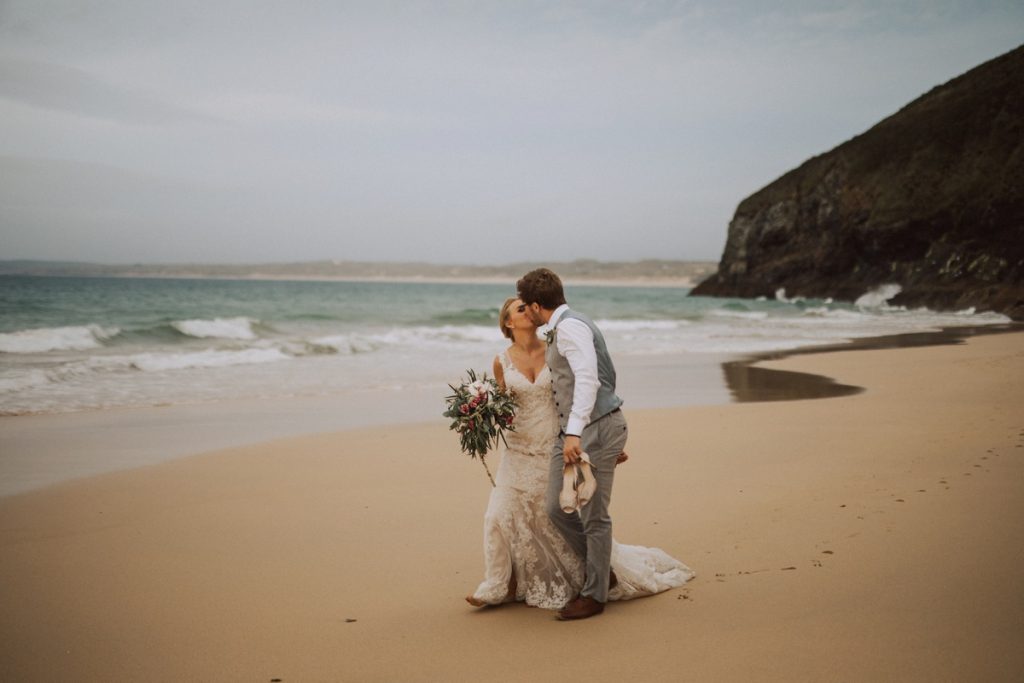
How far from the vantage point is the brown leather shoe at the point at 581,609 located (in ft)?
12.8

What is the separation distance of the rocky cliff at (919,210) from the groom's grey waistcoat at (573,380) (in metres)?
38.5

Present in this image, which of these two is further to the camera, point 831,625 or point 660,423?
point 660,423

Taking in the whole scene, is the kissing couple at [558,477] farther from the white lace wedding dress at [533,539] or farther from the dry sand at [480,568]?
the dry sand at [480,568]

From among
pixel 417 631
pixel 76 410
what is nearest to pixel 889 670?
pixel 417 631

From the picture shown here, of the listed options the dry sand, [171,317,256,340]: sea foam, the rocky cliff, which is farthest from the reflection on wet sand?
[171,317,256,340]: sea foam

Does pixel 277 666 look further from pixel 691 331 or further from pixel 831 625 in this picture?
pixel 691 331

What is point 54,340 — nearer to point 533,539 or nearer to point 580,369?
point 533,539

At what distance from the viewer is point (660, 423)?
963 cm

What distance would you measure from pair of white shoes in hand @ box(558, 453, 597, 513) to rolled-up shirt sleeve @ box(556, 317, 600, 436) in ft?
0.58

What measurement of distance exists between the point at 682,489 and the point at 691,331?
1034 inches

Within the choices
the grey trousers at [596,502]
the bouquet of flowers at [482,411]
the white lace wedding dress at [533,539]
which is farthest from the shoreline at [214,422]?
the grey trousers at [596,502]

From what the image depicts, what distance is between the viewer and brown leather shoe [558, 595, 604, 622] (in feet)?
12.8

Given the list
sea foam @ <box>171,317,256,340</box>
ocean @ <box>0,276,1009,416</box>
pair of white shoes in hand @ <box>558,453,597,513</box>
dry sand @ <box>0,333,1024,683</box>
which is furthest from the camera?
sea foam @ <box>171,317,256,340</box>

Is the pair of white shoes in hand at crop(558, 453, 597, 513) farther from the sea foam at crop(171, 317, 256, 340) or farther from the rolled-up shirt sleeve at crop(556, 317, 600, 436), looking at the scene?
the sea foam at crop(171, 317, 256, 340)
